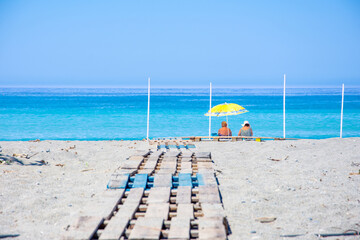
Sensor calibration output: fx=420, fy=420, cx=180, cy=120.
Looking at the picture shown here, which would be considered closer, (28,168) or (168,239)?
(168,239)

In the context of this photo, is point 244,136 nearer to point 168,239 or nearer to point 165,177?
point 165,177

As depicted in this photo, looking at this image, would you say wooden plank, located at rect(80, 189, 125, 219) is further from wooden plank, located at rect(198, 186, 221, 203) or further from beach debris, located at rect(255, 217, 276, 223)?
beach debris, located at rect(255, 217, 276, 223)

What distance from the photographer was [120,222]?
4395 mm

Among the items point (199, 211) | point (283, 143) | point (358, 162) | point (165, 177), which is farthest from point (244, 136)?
point (199, 211)

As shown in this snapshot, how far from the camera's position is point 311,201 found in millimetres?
5555

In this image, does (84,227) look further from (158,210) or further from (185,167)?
(185,167)

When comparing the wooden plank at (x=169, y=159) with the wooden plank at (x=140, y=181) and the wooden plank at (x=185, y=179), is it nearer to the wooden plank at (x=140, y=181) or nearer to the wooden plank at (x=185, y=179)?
the wooden plank at (x=185, y=179)

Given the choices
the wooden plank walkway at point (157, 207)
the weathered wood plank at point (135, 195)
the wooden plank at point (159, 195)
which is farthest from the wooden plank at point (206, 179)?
the weathered wood plank at point (135, 195)

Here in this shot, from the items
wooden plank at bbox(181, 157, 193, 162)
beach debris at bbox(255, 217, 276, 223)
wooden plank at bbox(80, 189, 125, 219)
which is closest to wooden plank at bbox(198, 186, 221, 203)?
beach debris at bbox(255, 217, 276, 223)

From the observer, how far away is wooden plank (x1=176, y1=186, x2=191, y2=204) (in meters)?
5.23

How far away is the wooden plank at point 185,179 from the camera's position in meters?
6.01

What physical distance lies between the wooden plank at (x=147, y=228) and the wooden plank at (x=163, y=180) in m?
1.52

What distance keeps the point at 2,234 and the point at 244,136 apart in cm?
883

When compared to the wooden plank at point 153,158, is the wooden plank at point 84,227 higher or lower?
lower
